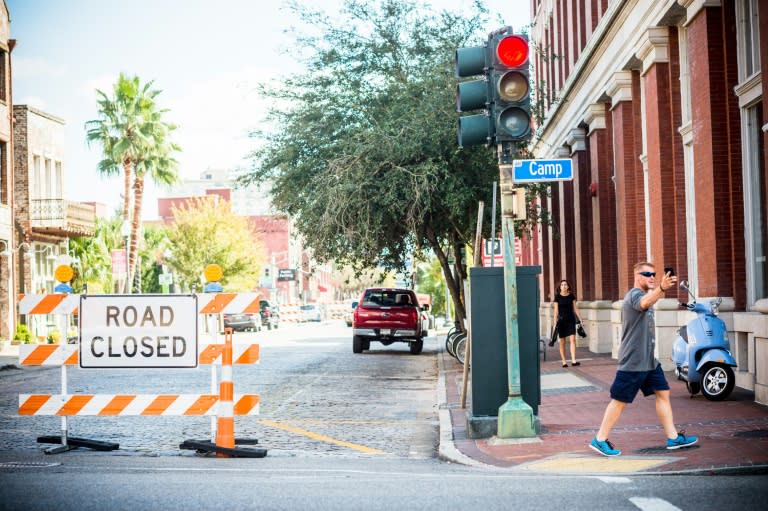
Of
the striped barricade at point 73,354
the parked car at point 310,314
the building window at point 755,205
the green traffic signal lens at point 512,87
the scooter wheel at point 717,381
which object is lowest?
the parked car at point 310,314

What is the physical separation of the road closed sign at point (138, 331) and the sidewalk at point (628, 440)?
2.77m

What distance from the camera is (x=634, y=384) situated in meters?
9.26

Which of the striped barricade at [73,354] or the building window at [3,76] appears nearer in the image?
the striped barricade at [73,354]

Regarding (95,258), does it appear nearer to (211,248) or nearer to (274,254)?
(211,248)

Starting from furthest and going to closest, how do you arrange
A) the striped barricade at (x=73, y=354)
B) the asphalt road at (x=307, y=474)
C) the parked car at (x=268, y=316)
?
the parked car at (x=268, y=316), the striped barricade at (x=73, y=354), the asphalt road at (x=307, y=474)

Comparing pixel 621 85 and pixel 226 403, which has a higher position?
pixel 621 85

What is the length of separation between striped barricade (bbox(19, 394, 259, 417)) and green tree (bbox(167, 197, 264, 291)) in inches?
2336

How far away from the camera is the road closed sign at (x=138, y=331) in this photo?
1002 centimetres

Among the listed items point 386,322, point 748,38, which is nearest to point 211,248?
point 386,322

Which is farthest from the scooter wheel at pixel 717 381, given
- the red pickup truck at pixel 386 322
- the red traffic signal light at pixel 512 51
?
the red pickup truck at pixel 386 322

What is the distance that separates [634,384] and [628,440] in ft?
4.09

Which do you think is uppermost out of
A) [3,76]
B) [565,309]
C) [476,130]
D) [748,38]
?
[3,76]

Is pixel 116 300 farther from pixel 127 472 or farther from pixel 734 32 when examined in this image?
pixel 734 32

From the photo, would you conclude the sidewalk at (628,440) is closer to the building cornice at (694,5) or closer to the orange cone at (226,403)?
the orange cone at (226,403)
